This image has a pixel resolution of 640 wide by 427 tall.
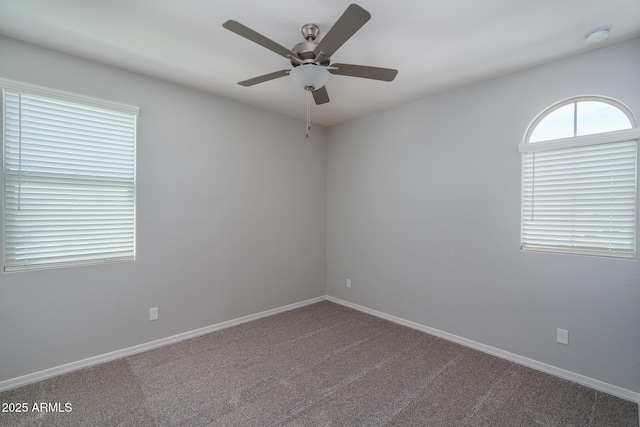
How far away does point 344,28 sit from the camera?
5.06 ft

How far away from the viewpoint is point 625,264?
2.21 meters

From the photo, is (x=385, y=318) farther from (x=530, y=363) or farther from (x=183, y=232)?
(x=183, y=232)

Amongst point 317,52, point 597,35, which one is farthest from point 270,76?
point 597,35

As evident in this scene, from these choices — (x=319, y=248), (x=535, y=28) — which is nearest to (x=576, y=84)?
(x=535, y=28)

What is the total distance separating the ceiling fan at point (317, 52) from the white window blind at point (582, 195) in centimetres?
167

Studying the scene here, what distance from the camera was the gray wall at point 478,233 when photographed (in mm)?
2283

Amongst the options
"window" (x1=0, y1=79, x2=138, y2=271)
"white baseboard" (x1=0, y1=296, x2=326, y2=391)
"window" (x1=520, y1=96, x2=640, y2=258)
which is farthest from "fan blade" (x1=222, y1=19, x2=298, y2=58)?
"white baseboard" (x1=0, y1=296, x2=326, y2=391)

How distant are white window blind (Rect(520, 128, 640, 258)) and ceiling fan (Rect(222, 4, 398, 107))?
167cm

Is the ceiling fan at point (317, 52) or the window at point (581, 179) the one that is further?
the window at point (581, 179)

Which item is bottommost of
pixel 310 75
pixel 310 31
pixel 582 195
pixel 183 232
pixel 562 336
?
pixel 562 336

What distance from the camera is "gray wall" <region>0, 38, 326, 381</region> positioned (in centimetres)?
237

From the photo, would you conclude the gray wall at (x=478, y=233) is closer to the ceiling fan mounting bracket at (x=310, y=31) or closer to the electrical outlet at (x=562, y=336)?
the electrical outlet at (x=562, y=336)

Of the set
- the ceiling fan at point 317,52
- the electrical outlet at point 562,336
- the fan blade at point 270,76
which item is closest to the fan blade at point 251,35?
the ceiling fan at point 317,52

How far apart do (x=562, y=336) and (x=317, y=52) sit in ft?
9.51
